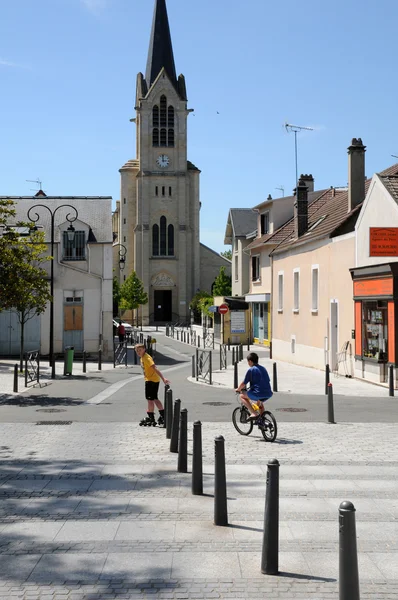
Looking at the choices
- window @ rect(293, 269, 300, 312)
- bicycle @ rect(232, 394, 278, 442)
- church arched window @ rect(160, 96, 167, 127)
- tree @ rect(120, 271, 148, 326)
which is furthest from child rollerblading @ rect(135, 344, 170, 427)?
church arched window @ rect(160, 96, 167, 127)

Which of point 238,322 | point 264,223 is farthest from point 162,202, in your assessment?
point 238,322

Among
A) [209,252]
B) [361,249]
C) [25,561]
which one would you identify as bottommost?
[25,561]

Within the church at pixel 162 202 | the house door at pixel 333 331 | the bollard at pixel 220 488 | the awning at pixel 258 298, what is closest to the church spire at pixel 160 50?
the church at pixel 162 202

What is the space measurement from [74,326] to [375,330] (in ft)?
59.4

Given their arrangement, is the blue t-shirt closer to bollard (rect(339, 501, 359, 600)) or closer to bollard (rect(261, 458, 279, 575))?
bollard (rect(261, 458, 279, 575))

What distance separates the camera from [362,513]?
25.5ft

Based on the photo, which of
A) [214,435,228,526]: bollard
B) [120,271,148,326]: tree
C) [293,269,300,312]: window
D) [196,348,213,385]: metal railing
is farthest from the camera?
[120,271,148,326]: tree

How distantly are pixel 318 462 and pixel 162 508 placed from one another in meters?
3.26

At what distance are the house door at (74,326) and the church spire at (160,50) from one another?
58.6 m

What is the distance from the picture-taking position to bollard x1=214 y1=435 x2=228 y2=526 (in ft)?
23.7

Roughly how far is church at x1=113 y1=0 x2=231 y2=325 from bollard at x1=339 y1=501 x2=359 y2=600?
7857 cm

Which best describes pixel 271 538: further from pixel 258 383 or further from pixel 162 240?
pixel 162 240

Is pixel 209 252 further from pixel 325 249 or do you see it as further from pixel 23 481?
pixel 23 481

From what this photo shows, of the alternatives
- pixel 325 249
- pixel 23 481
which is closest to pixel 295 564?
pixel 23 481
